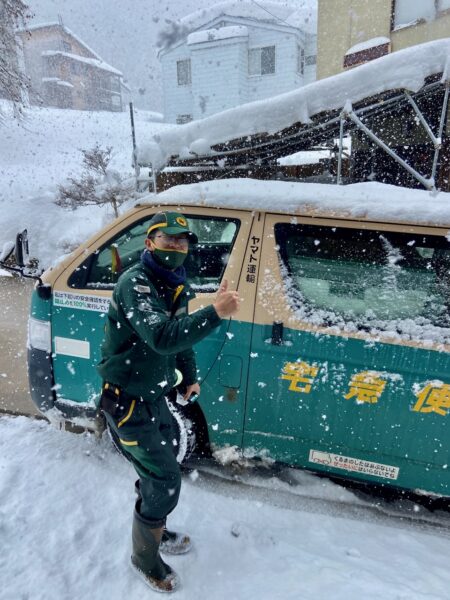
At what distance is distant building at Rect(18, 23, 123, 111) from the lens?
131ft

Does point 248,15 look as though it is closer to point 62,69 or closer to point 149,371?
point 149,371

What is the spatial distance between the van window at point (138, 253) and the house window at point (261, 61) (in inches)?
854

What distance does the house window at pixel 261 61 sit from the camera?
2105cm

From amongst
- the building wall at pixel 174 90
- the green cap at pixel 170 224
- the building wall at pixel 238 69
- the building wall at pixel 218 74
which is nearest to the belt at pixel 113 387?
the green cap at pixel 170 224

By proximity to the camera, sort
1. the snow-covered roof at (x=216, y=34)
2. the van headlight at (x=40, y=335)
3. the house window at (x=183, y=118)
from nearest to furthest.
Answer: the van headlight at (x=40, y=335)
the snow-covered roof at (x=216, y=34)
the house window at (x=183, y=118)

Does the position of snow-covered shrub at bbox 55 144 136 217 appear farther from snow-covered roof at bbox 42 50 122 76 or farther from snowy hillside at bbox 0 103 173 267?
snow-covered roof at bbox 42 50 122 76

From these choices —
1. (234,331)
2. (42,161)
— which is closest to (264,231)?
(234,331)

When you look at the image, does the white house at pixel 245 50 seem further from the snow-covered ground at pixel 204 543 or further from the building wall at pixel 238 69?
the snow-covered ground at pixel 204 543

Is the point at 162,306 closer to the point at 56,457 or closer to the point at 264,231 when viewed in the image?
the point at 264,231

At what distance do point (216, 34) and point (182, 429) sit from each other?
2303cm

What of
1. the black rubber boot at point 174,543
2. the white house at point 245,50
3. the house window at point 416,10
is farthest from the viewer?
the white house at point 245,50

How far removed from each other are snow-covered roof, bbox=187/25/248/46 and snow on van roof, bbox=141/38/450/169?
19983 millimetres

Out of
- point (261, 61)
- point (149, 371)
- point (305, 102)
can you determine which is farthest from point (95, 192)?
point (261, 61)

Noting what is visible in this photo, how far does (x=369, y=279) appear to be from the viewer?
2492mm
